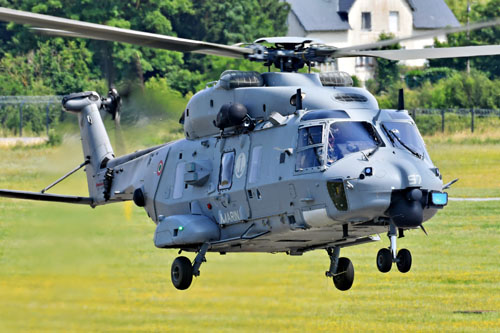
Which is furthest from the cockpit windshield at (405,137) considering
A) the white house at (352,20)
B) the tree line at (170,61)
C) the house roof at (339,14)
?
the house roof at (339,14)

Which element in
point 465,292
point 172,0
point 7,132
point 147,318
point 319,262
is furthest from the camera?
point 172,0

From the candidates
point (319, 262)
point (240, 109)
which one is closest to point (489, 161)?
point (319, 262)

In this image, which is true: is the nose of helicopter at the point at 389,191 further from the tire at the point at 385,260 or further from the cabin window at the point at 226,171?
the cabin window at the point at 226,171

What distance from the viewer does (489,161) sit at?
46.2 metres

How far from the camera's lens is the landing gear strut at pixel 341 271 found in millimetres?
21844

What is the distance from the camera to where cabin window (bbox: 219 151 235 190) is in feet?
68.0

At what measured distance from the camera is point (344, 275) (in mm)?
21891

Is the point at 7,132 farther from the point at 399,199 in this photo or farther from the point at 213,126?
the point at 399,199

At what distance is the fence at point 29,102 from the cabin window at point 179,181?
23.8m

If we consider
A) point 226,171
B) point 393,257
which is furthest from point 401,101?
point 226,171

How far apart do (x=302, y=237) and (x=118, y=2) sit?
3826 cm

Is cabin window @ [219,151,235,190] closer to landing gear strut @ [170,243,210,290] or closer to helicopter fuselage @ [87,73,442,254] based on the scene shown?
helicopter fuselage @ [87,73,442,254]

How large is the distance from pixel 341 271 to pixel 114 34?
242 inches

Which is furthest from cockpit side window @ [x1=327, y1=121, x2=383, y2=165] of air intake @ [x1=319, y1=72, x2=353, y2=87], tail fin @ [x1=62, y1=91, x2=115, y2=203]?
tail fin @ [x1=62, y1=91, x2=115, y2=203]
